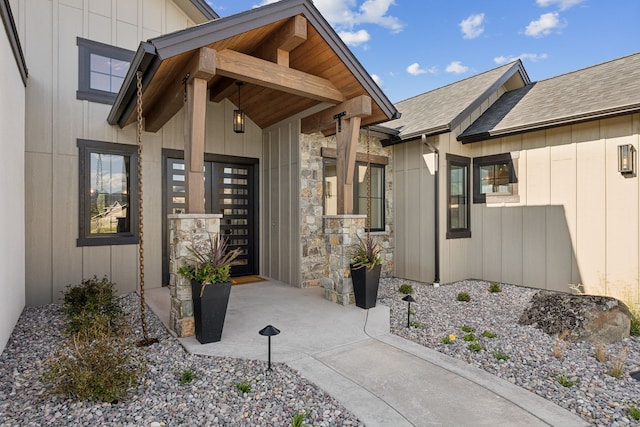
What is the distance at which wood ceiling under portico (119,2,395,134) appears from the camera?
3750 millimetres

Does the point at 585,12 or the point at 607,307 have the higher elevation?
the point at 585,12

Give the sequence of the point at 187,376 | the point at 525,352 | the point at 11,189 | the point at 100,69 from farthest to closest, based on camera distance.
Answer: the point at 100,69
the point at 11,189
the point at 525,352
the point at 187,376

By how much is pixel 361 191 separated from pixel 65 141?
16.0 feet

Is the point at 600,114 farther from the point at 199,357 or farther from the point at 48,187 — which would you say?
the point at 48,187

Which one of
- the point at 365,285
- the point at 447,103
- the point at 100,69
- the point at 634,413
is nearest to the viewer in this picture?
the point at 634,413

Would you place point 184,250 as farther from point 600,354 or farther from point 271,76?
point 600,354

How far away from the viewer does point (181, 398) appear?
8.32ft

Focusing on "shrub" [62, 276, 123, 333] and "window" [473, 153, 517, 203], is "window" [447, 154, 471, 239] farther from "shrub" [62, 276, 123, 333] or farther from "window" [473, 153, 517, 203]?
"shrub" [62, 276, 123, 333]

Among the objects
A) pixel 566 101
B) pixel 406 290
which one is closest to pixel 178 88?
pixel 406 290

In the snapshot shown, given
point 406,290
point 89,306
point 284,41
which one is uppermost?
point 284,41

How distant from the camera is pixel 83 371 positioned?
246 centimetres

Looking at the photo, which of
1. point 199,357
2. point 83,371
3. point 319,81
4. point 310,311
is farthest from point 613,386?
point 319,81

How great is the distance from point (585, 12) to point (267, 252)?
11795mm

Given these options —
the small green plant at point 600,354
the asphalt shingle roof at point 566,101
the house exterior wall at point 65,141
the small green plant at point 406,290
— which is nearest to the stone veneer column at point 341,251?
the small green plant at point 406,290
